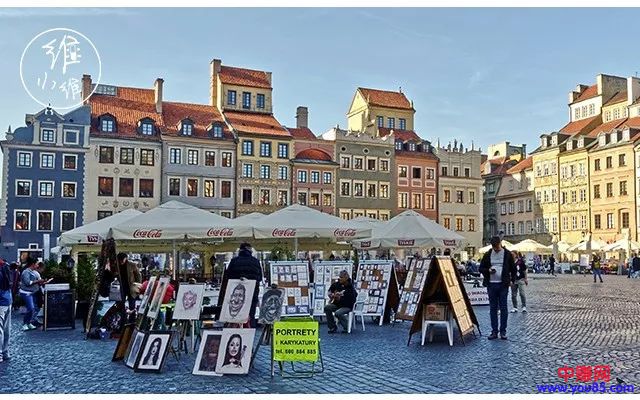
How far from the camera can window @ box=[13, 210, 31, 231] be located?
158 feet

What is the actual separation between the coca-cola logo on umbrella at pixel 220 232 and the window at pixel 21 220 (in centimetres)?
3469

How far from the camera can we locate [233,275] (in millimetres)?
11852

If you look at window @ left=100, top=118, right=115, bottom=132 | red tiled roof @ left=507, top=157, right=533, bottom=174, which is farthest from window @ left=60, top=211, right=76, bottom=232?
red tiled roof @ left=507, top=157, right=533, bottom=174

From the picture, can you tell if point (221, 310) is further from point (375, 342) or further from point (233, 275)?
point (375, 342)

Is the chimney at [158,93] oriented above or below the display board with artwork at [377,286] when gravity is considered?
above

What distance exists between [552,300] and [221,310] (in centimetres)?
1561

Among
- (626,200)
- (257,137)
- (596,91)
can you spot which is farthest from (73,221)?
(596,91)

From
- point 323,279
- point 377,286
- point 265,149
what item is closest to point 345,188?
point 265,149

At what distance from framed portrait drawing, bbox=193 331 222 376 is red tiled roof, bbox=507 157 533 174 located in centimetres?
6685

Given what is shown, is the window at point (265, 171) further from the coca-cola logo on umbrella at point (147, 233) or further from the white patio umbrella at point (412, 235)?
the coca-cola logo on umbrella at point (147, 233)

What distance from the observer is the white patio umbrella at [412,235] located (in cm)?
2056

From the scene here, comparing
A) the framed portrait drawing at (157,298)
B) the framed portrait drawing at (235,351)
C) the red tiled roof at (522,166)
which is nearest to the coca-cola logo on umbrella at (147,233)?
the framed portrait drawing at (157,298)

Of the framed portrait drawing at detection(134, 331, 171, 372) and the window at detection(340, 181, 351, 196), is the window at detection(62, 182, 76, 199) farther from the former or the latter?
the framed portrait drawing at detection(134, 331, 171, 372)

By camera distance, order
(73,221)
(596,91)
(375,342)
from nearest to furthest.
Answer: (375,342)
(73,221)
(596,91)
